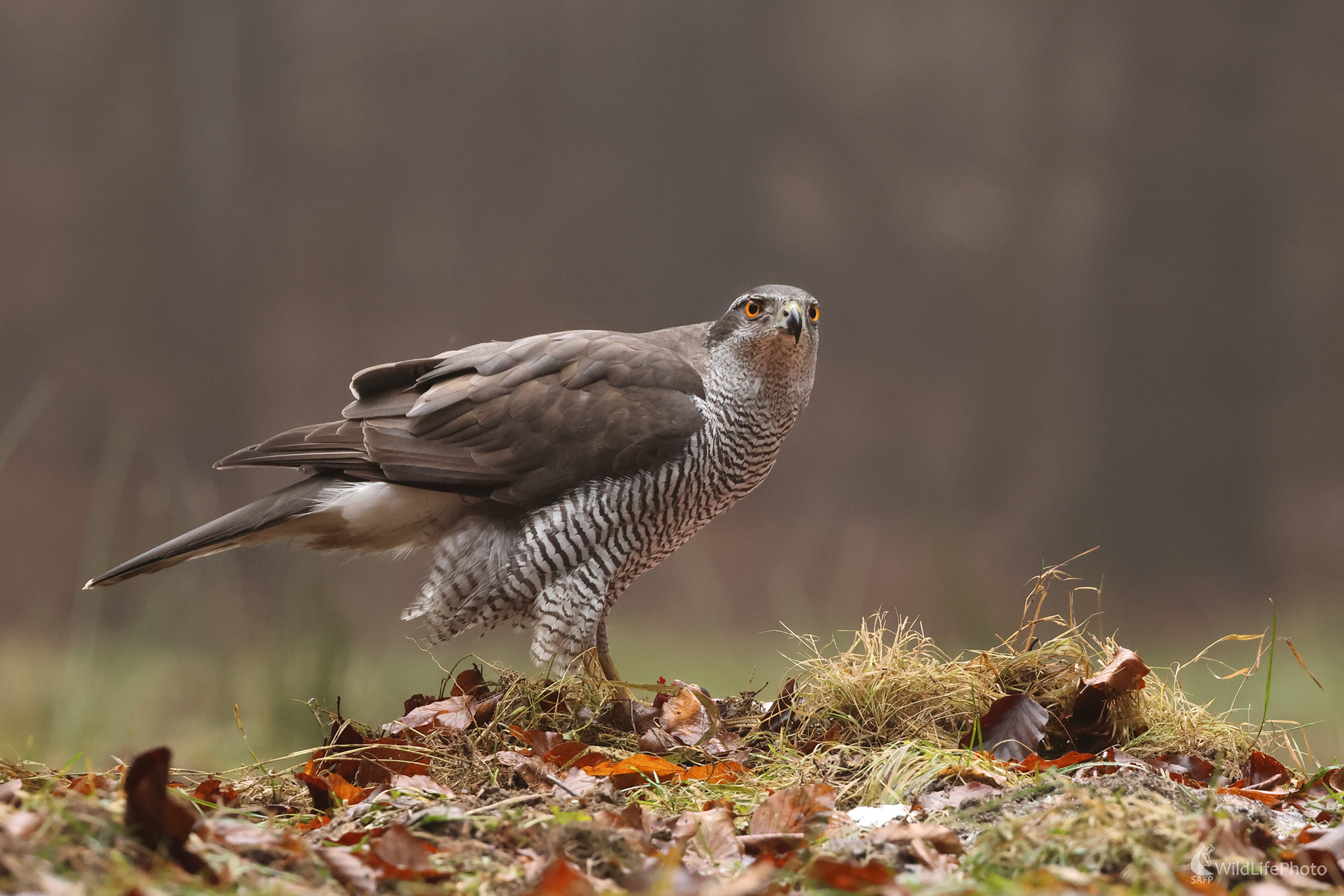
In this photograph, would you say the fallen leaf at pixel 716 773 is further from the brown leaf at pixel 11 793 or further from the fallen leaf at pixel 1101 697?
the brown leaf at pixel 11 793

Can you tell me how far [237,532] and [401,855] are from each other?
152cm

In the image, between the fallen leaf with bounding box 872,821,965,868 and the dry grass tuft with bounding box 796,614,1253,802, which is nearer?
the fallen leaf with bounding box 872,821,965,868

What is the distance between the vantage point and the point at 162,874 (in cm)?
106

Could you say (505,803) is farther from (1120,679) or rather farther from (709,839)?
(1120,679)

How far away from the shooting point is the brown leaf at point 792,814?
142 centimetres

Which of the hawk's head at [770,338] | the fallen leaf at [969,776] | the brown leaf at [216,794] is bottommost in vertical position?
the brown leaf at [216,794]

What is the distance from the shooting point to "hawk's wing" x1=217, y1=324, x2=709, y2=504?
2.55m

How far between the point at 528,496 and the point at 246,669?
2.25 metres

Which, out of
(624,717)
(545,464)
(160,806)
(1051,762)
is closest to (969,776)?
(1051,762)

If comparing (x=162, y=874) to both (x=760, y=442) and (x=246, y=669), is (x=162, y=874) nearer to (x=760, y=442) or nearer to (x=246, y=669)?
(x=760, y=442)

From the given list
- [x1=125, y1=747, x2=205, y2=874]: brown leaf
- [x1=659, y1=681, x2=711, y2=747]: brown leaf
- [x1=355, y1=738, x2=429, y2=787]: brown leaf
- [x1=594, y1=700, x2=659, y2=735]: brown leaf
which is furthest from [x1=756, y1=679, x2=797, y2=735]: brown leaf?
[x1=125, y1=747, x2=205, y2=874]: brown leaf

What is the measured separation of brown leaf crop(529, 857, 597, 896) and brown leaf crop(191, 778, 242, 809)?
2.64ft

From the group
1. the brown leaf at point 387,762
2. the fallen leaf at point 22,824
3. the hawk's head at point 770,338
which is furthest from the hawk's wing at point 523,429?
the fallen leaf at point 22,824

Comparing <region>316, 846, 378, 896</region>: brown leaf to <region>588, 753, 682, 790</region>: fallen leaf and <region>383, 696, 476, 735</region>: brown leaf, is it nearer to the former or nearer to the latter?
<region>588, 753, 682, 790</region>: fallen leaf
